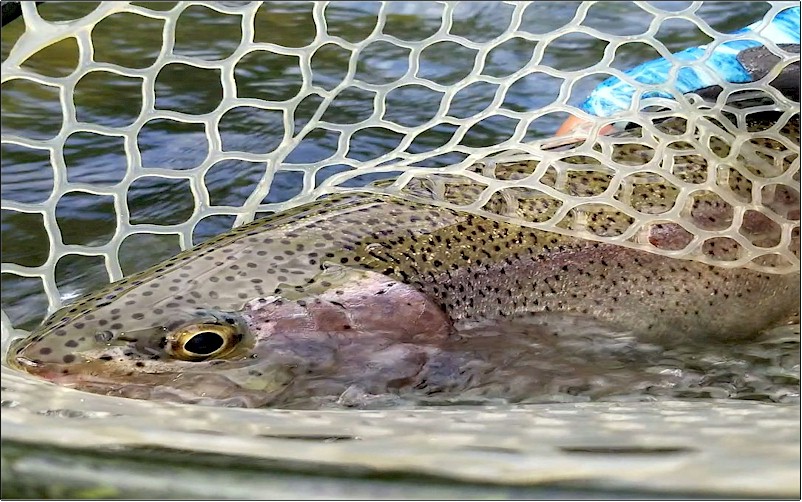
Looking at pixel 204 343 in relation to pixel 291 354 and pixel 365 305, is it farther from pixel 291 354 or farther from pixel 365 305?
pixel 365 305

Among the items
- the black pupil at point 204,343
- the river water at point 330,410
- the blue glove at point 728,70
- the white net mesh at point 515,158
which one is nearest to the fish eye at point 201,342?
the black pupil at point 204,343

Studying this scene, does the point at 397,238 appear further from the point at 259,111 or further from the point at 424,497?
the point at 259,111

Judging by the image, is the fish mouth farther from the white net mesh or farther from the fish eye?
the white net mesh

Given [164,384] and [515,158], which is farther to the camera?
[515,158]

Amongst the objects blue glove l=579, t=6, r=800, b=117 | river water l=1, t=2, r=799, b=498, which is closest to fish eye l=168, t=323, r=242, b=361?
river water l=1, t=2, r=799, b=498

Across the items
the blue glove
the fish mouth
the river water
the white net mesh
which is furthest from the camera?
the blue glove

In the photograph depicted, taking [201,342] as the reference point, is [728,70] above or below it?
above

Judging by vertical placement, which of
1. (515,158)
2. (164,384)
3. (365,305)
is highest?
(515,158)

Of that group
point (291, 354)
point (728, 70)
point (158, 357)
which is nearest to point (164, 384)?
point (158, 357)
